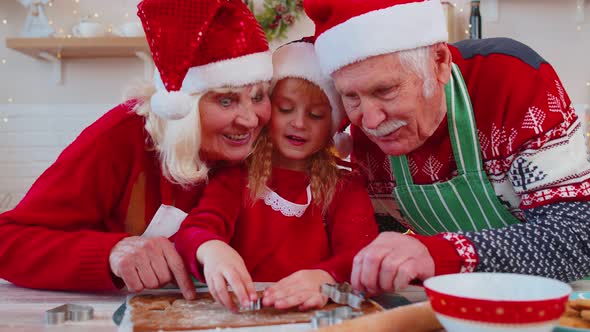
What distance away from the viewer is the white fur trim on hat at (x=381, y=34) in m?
1.34

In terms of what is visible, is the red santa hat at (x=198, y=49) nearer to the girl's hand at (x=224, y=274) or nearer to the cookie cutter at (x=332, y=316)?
the girl's hand at (x=224, y=274)

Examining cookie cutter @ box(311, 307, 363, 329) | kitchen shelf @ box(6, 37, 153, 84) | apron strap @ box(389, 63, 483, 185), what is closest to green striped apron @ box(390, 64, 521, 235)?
apron strap @ box(389, 63, 483, 185)

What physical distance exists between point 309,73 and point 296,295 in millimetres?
649

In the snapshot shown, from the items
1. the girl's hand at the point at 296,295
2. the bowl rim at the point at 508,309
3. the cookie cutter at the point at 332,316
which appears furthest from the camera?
the girl's hand at the point at 296,295

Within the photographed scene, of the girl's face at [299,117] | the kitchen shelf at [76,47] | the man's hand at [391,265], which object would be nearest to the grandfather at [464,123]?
the girl's face at [299,117]

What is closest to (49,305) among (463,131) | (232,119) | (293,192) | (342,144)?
(232,119)

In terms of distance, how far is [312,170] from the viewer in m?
1.61

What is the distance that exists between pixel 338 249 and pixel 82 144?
2.08 feet

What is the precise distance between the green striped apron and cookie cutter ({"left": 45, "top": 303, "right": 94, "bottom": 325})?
81 centimetres

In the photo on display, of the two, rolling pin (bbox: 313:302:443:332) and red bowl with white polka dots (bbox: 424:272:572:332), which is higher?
red bowl with white polka dots (bbox: 424:272:572:332)

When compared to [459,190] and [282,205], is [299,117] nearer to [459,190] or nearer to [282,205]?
[282,205]

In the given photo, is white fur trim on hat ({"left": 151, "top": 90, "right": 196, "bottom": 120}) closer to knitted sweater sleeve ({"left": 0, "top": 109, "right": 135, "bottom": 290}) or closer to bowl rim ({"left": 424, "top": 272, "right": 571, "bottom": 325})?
knitted sweater sleeve ({"left": 0, "top": 109, "right": 135, "bottom": 290})

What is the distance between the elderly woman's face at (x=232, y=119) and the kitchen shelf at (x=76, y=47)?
8.26ft

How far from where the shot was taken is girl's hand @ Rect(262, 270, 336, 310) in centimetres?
101
